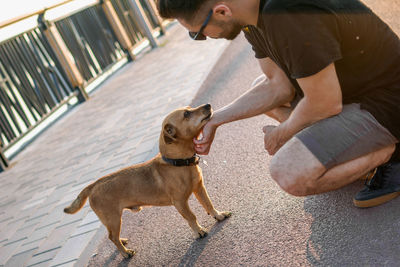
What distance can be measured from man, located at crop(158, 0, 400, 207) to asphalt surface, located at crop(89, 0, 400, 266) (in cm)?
38

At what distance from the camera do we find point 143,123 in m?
7.74

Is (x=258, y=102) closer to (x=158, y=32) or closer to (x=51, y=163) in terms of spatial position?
(x=51, y=163)

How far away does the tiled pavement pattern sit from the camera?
4891 millimetres

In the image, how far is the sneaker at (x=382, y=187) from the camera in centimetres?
297

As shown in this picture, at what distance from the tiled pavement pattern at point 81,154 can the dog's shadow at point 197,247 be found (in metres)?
1.22

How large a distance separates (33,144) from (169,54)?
5.65m

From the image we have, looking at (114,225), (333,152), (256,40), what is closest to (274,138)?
(333,152)

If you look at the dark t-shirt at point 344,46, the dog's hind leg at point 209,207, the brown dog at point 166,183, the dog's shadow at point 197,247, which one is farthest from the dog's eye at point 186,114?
the dark t-shirt at point 344,46

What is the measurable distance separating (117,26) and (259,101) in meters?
13.6

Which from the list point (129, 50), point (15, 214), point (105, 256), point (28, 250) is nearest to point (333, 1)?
point (105, 256)

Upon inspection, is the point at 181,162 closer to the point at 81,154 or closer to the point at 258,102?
the point at 258,102

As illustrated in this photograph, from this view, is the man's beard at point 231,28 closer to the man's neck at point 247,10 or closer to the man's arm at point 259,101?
the man's neck at point 247,10

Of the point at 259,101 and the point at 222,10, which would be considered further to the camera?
A: the point at 259,101

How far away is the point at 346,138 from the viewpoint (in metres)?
2.67
